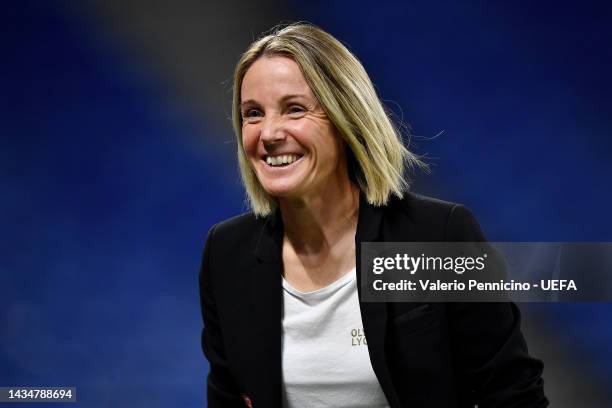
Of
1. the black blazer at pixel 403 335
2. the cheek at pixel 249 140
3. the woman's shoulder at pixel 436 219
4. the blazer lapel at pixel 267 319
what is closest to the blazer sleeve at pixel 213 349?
the black blazer at pixel 403 335

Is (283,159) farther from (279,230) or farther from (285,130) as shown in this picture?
(279,230)

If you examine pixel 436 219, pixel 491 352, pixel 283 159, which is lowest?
pixel 491 352

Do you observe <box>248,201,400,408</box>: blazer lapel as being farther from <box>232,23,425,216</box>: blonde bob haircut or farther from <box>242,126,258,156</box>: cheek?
<box>242,126,258,156</box>: cheek

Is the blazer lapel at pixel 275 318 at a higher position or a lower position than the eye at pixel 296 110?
lower

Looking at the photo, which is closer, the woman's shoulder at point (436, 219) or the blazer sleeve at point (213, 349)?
the woman's shoulder at point (436, 219)

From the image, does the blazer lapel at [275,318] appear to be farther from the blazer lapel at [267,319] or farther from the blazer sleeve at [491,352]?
the blazer sleeve at [491,352]

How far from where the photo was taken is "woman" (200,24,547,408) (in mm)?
1406

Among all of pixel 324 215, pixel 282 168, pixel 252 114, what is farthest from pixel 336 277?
pixel 252 114

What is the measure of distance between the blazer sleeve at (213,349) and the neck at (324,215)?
Answer: 20cm

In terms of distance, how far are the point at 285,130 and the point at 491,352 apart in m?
0.51

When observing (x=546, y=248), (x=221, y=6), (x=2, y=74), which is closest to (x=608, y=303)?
(x=546, y=248)

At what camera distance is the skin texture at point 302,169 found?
1.42m

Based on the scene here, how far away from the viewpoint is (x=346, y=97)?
144 cm

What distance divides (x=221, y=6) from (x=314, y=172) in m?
0.93
